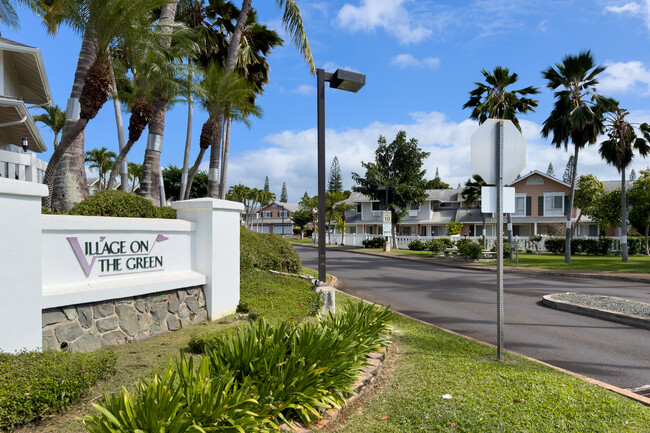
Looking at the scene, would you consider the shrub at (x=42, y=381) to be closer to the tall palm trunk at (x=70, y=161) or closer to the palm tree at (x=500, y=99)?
the tall palm trunk at (x=70, y=161)

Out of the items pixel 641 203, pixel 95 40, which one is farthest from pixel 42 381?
pixel 641 203

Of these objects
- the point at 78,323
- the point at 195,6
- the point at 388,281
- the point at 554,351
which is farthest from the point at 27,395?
the point at 195,6

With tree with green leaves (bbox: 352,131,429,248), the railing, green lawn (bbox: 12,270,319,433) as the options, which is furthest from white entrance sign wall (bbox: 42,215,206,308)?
tree with green leaves (bbox: 352,131,429,248)

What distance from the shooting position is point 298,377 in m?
3.66

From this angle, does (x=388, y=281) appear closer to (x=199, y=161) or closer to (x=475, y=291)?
(x=475, y=291)

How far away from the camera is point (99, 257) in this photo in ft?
18.2

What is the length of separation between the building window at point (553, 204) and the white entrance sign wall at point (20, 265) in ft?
152

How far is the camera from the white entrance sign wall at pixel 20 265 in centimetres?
417

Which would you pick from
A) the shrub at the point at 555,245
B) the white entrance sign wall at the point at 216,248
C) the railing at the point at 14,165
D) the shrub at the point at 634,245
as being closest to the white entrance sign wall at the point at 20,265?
the white entrance sign wall at the point at 216,248

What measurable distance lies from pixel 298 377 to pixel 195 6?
23.3 m

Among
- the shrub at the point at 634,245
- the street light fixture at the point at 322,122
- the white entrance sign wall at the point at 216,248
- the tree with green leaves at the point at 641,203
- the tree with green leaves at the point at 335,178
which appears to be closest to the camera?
the white entrance sign wall at the point at 216,248

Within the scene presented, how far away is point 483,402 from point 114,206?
5807 mm

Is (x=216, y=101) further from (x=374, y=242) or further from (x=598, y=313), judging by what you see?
(x=374, y=242)

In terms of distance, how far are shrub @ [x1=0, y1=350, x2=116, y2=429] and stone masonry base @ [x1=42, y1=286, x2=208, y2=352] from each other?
0.70 meters
